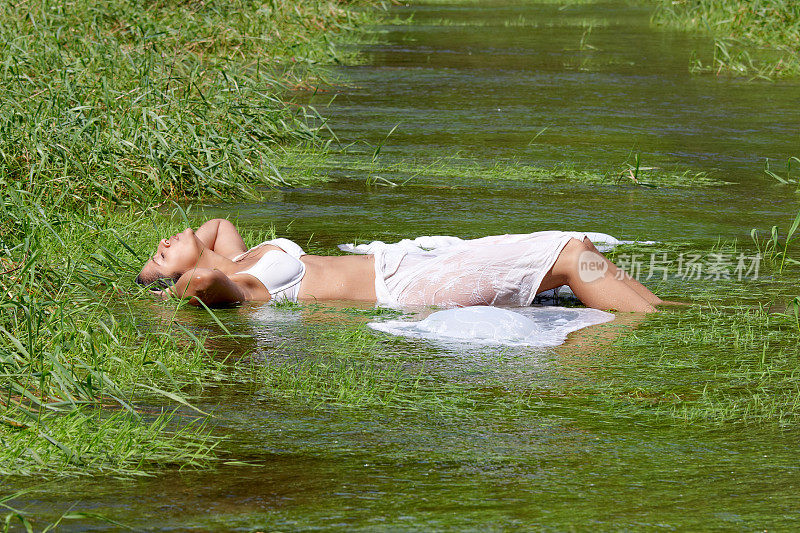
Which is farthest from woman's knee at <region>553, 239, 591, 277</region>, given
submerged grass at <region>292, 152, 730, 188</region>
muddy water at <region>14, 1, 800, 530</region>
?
submerged grass at <region>292, 152, 730, 188</region>

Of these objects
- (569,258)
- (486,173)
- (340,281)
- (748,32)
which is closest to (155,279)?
(340,281)

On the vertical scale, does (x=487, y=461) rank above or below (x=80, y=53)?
below

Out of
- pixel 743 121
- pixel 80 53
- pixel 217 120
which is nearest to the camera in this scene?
pixel 217 120

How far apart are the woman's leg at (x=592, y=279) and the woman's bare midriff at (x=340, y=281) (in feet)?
2.27

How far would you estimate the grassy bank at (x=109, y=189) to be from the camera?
3.07 meters

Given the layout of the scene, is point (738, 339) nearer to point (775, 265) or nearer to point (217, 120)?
point (775, 265)

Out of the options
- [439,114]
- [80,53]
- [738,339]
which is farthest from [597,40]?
[738,339]

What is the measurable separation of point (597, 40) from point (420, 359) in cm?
1009

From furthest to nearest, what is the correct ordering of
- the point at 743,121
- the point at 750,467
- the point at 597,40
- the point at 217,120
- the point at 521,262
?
the point at 597,40, the point at 743,121, the point at 217,120, the point at 521,262, the point at 750,467

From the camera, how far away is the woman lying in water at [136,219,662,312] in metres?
4.48

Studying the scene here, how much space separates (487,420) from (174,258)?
1.83m

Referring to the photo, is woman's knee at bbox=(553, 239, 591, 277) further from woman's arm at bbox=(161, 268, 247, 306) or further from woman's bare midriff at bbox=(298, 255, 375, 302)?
woman's arm at bbox=(161, 268, 247, 306)

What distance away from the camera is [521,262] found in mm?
4504

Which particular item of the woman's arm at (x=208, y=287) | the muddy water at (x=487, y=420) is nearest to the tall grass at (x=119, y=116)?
the muddy water at (x=487, y=420)
